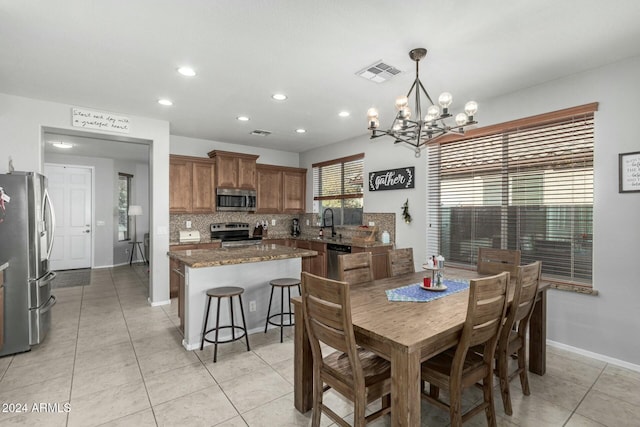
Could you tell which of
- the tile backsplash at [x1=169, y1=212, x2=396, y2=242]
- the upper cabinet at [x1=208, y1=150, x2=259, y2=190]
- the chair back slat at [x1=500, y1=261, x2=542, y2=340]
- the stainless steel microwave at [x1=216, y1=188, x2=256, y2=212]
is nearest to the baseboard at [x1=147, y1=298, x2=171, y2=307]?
the tile backsplash at [x1=169, y1=212, x2=396, y2=242]

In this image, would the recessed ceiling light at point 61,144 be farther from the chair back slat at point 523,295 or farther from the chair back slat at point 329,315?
the chair back slat at point 523,295

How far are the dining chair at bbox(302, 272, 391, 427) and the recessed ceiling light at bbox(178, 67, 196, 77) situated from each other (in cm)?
231

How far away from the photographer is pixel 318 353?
1.87m

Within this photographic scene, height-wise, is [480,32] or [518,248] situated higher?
[480,32]

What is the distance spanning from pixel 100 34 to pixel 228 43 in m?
0.92

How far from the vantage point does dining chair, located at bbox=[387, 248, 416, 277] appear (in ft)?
10.0

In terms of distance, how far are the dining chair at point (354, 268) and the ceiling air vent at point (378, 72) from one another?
1659 mm

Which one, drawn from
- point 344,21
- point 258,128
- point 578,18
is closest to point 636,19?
point 578,18

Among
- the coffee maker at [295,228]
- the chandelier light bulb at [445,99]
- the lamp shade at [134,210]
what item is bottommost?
the coffee maker at [295,228]

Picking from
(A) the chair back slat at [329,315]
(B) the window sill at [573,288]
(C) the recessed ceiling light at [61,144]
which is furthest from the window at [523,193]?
(C) the recessed ceiling light at [61,144]

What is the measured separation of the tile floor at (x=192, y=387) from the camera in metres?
2.11

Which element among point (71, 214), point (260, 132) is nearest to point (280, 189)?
point (260, 132)

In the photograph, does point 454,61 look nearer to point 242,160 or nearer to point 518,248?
point 518,248

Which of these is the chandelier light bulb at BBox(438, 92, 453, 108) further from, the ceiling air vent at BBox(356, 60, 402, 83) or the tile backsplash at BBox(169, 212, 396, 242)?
the tile backsplash at BBox(169, 212, 396, 242)
